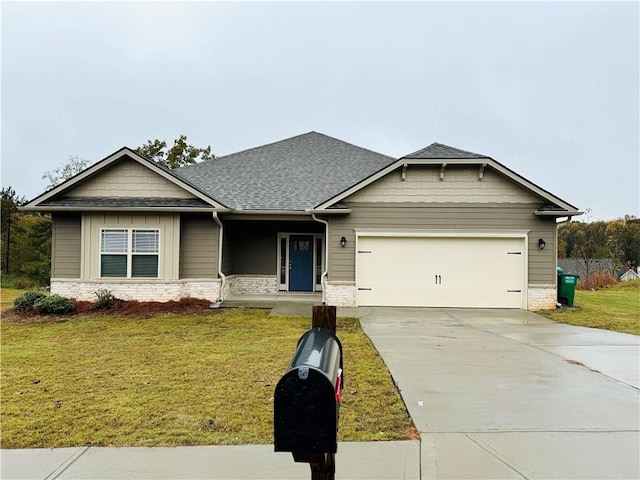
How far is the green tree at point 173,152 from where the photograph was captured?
100ft

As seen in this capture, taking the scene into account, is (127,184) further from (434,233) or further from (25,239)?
(25,239)

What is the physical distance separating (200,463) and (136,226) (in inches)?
387

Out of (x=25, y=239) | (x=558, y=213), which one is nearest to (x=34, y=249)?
(x=25, y=239)

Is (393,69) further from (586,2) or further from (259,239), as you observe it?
(259,239)

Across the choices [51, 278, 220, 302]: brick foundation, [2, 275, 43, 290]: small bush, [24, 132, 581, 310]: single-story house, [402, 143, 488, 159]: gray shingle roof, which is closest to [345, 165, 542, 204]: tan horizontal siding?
[24, 132, 581, 310]: single-story house

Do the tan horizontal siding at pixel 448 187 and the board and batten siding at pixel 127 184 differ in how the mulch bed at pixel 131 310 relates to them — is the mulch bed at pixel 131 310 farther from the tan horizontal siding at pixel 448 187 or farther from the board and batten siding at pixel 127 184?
the tan horizontal siding at pixel 448 187

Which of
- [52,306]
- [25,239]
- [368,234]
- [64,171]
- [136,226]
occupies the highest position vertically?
[64,171]

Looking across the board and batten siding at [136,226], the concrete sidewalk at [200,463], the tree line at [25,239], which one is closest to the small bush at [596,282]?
the board and batten siding at [136,226]

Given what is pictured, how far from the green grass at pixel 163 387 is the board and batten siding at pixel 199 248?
3.49 meters

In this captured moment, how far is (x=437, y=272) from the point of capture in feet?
39.3

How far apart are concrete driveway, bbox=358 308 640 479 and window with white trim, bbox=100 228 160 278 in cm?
682

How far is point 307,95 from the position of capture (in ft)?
86.7

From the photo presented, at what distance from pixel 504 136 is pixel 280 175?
59.4ft

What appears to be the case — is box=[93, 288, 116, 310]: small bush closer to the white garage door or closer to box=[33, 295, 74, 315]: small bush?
box=[33, 295, 74, 315]: small bush
